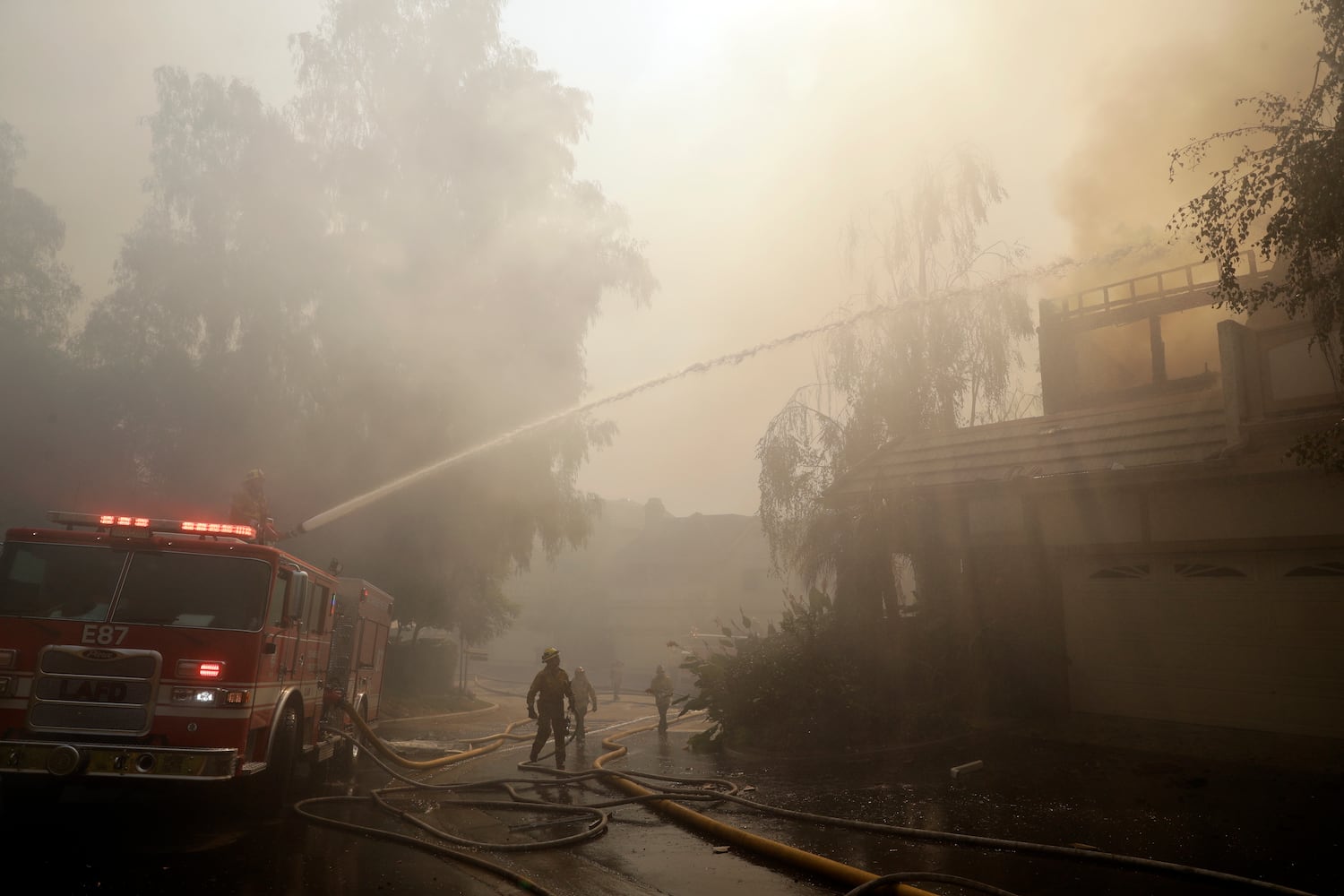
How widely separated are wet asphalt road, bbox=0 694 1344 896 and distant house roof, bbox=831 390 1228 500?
147 inches

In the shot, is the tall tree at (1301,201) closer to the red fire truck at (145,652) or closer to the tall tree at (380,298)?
the red fire truck at (145,652)

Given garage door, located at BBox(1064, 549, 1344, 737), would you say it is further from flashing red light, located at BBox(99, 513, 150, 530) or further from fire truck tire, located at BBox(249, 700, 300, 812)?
flashing red light, located at BBox(99, 513, 150, 530)

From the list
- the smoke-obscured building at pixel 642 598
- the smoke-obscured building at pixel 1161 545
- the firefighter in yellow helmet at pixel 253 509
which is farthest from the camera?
the smoke-obscured building at pixel 642 598

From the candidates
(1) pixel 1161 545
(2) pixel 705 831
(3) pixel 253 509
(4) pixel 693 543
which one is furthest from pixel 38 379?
(4) pixel 693 543

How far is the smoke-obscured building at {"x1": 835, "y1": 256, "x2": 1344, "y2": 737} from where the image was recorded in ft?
34.9

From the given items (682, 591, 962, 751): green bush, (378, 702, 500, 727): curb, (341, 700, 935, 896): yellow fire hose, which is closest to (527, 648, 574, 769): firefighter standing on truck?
(341, 700, 935, 896): yellow fire hose

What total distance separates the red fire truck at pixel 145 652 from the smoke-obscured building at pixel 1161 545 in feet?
30.5

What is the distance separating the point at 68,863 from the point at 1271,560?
1216cm

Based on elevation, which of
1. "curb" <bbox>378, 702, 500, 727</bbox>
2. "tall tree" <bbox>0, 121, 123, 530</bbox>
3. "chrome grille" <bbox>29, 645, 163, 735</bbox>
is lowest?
"curb" <bbox>378, 702, 500, 727</bbox>

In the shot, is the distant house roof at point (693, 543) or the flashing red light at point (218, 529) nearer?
the flashing red light at point (218, 529)

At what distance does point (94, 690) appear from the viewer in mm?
7605

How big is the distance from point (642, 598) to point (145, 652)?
163ft

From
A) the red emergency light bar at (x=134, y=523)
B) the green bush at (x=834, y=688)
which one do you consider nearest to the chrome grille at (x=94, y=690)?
the red emergency light bar at (x=134, y=523)

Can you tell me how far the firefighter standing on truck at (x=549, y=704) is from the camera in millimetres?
12440
